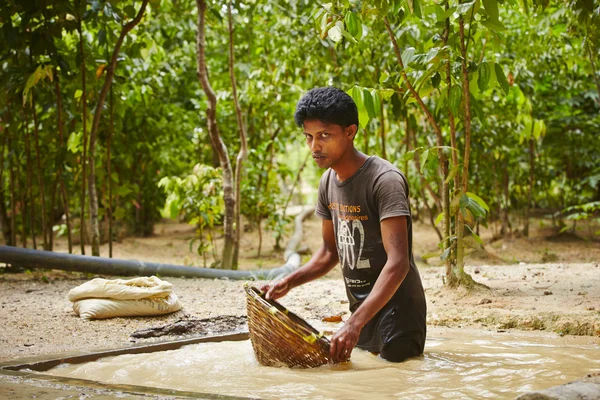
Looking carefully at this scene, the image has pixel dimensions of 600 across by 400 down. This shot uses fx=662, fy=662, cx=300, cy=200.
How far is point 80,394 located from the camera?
2.28 m

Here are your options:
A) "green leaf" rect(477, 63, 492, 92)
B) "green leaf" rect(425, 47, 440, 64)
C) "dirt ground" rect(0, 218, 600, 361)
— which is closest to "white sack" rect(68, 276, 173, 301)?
"dirt ground" rect(0, 218, 600, 361)

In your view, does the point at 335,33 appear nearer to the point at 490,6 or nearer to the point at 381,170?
the point at 490,6

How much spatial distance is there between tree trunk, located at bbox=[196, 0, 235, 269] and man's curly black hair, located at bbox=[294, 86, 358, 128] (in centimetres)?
353

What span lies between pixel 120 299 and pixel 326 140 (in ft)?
6.90

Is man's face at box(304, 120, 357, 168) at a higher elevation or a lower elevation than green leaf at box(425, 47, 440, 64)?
lower

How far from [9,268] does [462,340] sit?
4633 millimetres

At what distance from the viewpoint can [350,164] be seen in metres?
2.97

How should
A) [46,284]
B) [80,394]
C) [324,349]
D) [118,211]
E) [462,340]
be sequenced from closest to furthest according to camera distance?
[80,394] → [324,349] → [462,340] → [46,284] → [118,211]

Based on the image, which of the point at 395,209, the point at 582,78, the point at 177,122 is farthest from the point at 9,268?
the point at 582,78

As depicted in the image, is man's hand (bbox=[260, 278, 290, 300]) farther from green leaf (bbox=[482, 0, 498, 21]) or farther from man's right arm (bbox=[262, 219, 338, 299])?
green leaf (bbox=[482, 0, 498, 21])

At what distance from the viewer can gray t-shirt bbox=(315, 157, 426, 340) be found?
9.30 feet

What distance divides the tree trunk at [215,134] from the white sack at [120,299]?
2.42 metres

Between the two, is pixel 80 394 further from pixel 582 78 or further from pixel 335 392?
pixel 582 78

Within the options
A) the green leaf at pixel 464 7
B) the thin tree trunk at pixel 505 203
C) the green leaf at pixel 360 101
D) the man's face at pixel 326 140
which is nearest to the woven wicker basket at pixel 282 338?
the man's face at pixel 326 140
